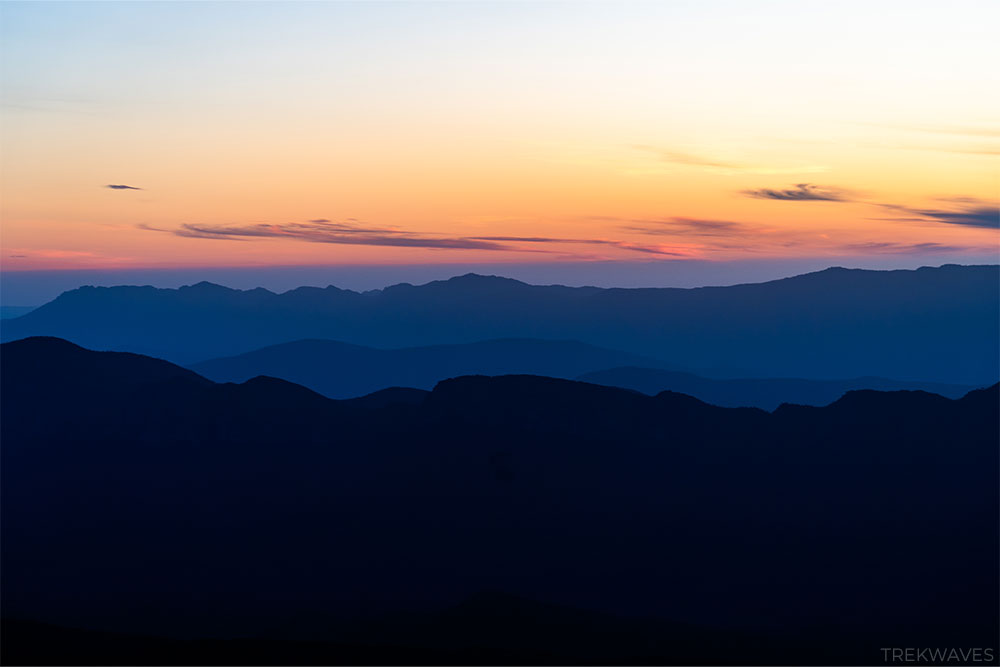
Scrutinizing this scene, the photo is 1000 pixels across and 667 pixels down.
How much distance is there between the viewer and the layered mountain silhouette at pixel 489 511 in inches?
3477

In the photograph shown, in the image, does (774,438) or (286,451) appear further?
(286,451)

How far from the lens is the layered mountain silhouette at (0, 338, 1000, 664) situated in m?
88.3

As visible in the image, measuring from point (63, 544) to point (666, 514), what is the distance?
2757 inches

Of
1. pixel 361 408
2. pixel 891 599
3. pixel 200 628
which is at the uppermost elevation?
pixel 361 408

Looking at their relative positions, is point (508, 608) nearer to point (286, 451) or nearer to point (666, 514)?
point (666, 514)

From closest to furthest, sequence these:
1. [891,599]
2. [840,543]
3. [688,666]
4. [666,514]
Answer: [688,666], [891,599], [840,543], [666,514]

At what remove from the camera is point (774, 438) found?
114875 millimetres

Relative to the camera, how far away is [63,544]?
10850cm

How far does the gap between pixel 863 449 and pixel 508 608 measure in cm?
5397

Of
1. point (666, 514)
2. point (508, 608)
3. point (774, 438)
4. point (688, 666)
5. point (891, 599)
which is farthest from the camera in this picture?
point (774, 438)

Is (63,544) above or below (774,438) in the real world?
below

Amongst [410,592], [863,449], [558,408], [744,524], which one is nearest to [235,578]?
[410,592]

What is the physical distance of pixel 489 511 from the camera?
110 metres

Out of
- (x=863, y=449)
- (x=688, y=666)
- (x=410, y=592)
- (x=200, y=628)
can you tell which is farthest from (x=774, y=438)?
(x=200, y=628)
